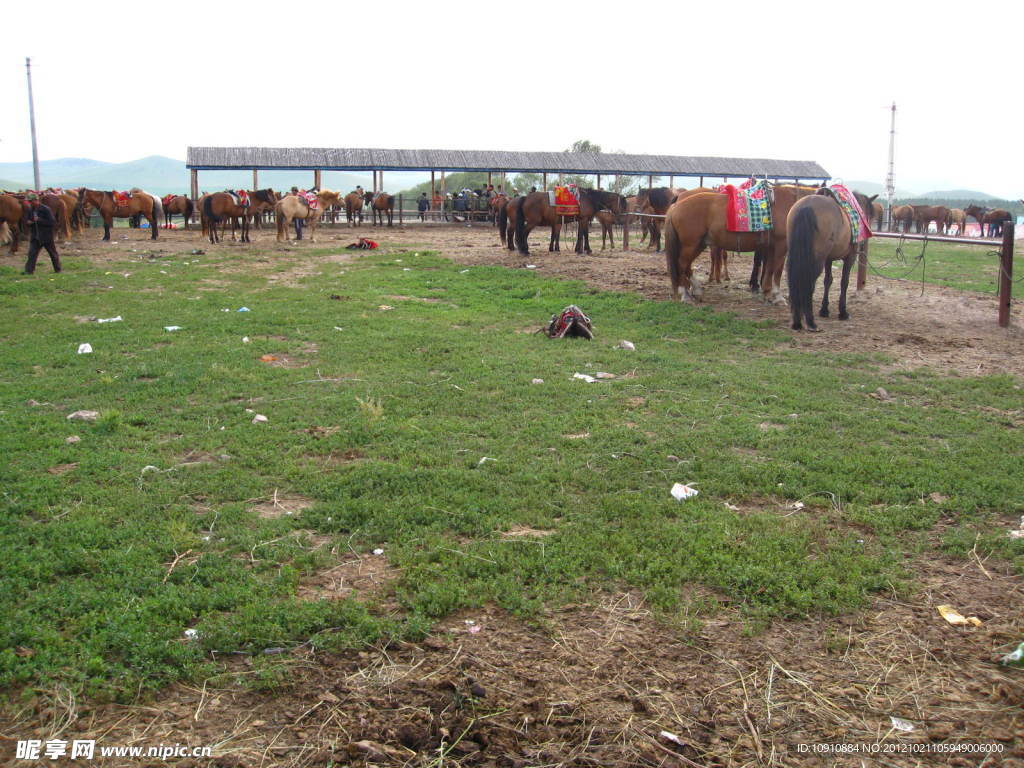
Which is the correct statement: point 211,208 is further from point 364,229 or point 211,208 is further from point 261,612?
point 261,612

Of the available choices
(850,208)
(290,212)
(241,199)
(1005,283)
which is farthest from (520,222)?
(1005,283)

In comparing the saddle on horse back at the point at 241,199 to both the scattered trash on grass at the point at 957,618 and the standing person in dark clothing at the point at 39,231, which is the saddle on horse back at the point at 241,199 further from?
the scattered trash on grass at the point at 957,618

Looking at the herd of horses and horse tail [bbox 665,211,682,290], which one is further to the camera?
horse tail [bbox 665,211,682,290]

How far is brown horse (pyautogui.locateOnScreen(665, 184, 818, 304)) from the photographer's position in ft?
35.7

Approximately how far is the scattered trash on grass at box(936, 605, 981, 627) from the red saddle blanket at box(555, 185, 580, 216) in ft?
51.8

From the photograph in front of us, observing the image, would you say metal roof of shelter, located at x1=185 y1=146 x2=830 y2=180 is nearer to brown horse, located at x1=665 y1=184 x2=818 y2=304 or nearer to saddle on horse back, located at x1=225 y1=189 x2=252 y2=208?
saddle on horse back, located at x1=225 y1=189 x2=252 y2=208

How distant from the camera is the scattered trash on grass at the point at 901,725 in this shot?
98.0 inches

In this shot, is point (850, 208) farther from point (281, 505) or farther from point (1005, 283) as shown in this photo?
point (281, 505)

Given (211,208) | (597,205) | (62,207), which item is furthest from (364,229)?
(597,205)

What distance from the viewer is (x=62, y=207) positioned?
1967 centimetres

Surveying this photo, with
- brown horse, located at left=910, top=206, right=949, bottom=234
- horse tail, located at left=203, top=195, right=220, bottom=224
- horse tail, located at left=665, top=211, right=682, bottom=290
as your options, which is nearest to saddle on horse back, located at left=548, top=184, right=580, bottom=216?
horse tail, located at left=665, top=211, right=682, bottom=290

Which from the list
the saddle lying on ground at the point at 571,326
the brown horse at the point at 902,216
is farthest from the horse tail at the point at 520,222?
the brown horse at the point at 902,216
